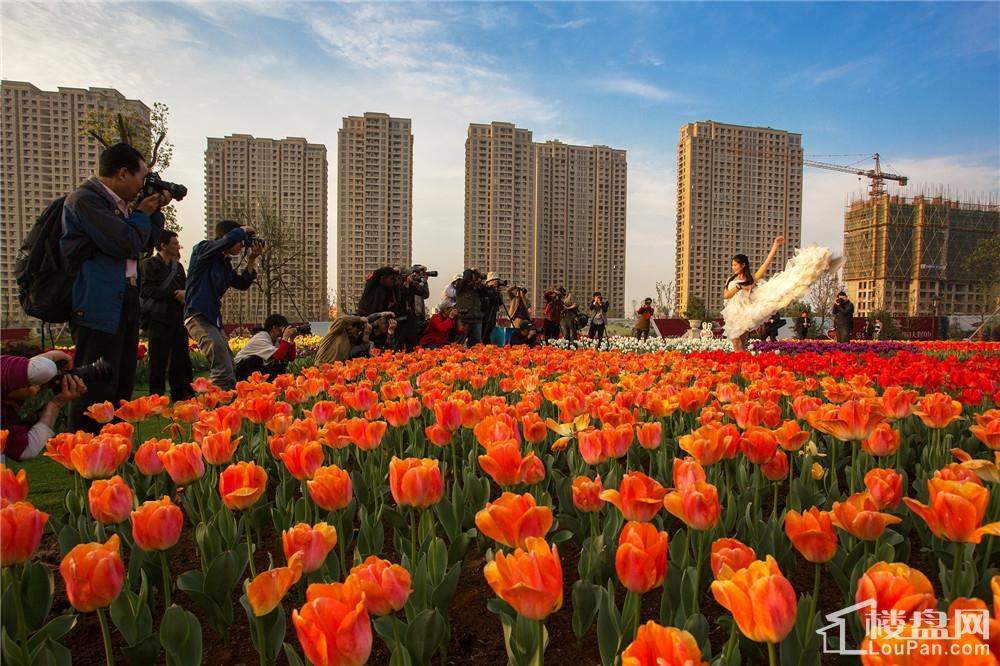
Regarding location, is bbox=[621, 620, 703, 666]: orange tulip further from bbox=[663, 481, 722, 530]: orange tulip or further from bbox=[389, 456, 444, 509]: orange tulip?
bbox=[389, 456, 444, 509]: orange tulip

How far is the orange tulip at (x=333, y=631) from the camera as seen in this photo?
0.90m

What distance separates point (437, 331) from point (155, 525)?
9.29 metres

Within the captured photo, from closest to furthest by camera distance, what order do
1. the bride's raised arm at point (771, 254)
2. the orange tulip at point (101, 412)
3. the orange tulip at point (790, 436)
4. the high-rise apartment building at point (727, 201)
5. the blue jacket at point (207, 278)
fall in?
the orange tulip at point (790, 436), the orange tulip at point (101, 412), the blue jacket at point (207, 278), the bride's raised arm at point (771, 254), the high-rise apartment building at point (727, 201)

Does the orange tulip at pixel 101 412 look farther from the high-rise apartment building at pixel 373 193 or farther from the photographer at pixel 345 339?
the high-rise apartment building at pixel 373 193

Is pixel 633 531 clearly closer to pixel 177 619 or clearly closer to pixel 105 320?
pixel 177 619

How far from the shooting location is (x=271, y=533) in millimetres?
2479

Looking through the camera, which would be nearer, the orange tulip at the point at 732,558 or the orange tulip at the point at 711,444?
the orange tulip at the point at 732,558

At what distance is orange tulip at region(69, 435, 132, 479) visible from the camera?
206 cm

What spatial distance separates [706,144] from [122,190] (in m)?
74.7

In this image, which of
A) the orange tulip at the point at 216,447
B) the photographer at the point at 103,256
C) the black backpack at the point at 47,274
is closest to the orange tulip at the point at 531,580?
the orange tulip at the point at 216,447

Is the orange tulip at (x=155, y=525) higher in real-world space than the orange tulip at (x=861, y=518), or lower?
lower

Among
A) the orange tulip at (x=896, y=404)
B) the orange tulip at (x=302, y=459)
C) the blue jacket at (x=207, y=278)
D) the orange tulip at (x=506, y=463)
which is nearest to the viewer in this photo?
the orange tulip at (x=506, y=463)

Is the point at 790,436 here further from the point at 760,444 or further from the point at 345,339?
the point at 345,339

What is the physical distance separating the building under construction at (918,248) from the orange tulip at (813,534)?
69666 millimetres
